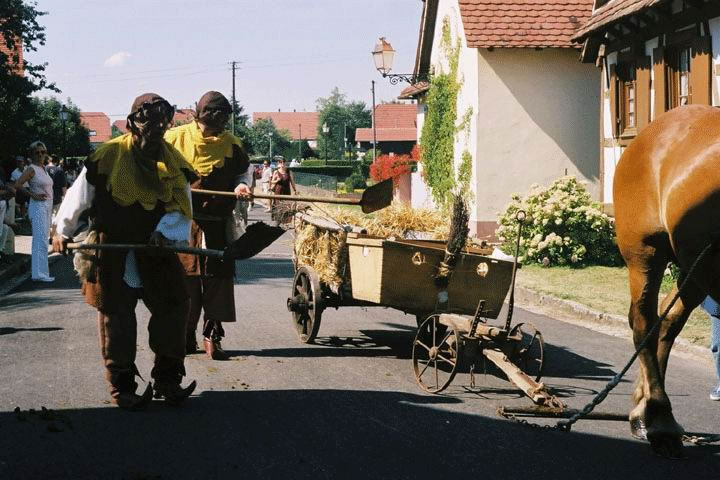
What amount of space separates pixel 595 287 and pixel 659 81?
14.5 ft

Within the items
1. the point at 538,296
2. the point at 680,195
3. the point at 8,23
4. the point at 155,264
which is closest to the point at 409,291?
the point at 155,264

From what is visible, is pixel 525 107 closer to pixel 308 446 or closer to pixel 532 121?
pixel 532 121

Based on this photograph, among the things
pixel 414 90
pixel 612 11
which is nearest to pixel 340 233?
pixel 612 11

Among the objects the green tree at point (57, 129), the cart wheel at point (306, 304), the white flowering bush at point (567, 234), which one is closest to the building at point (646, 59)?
the white flowering bush at point (567, 234)

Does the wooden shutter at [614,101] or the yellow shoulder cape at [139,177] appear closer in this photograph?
the yellow shoulder cape at [139,177]

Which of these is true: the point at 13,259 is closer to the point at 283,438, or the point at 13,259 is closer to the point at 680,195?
the point at 283,438

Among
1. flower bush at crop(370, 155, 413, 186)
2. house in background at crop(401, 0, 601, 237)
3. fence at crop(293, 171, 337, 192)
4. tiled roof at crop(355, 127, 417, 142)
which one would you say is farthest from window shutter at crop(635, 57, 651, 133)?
tiled roof at crop(355, 127, 417, 142)

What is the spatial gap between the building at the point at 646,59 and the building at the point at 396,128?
7660cm

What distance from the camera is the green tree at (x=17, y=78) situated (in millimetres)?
27859

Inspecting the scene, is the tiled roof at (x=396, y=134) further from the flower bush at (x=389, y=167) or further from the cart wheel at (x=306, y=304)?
the cart wheel at (x=306, y=304)

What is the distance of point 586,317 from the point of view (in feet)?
38.8

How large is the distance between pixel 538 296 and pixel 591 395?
19.9 feet

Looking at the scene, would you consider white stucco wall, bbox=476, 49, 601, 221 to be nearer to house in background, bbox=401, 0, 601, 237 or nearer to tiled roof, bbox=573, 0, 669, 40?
house in background, bbox=401, 0, 601, 237

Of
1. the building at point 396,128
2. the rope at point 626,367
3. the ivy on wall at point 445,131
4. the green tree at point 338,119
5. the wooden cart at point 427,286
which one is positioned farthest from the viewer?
the green tree at point 338,119
